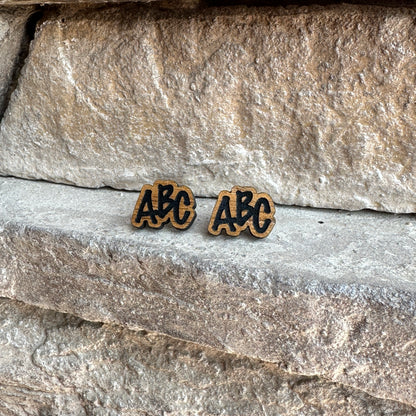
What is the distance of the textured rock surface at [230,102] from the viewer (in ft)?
3.11

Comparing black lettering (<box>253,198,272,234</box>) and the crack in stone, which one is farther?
the crack in stone

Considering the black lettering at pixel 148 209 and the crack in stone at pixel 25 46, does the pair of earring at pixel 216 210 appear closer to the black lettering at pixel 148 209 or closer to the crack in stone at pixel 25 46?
the black lettering at pixel 148 209

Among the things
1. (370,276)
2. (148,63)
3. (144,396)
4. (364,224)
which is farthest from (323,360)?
(148,63)

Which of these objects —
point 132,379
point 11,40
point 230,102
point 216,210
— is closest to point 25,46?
point 11,40

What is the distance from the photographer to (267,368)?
3.25 feet

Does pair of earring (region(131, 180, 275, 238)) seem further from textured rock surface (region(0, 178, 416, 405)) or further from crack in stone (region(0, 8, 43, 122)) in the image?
crack in stone (region(0, 8, 43, 122))

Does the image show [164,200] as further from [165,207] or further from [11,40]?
[11,40]

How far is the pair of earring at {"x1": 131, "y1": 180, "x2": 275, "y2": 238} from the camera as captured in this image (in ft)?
3.11

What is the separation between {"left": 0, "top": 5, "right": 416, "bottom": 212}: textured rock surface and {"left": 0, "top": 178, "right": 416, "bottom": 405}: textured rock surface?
0.08m

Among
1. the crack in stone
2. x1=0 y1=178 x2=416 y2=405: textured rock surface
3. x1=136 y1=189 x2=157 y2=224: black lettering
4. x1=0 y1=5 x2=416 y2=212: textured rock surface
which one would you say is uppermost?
the crack in stone

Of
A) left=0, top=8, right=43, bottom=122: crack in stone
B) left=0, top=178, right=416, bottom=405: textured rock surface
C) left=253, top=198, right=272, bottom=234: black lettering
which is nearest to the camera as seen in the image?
left=0, top=178, right=416, bottom=405: textured rock surface

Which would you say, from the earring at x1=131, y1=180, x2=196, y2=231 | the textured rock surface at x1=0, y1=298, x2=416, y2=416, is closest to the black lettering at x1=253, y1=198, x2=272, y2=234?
the earring at x1=131, y1=180, x2=196, y2=231

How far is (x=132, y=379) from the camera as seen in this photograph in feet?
3.55

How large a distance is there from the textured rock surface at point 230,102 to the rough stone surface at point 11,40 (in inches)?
2.9
